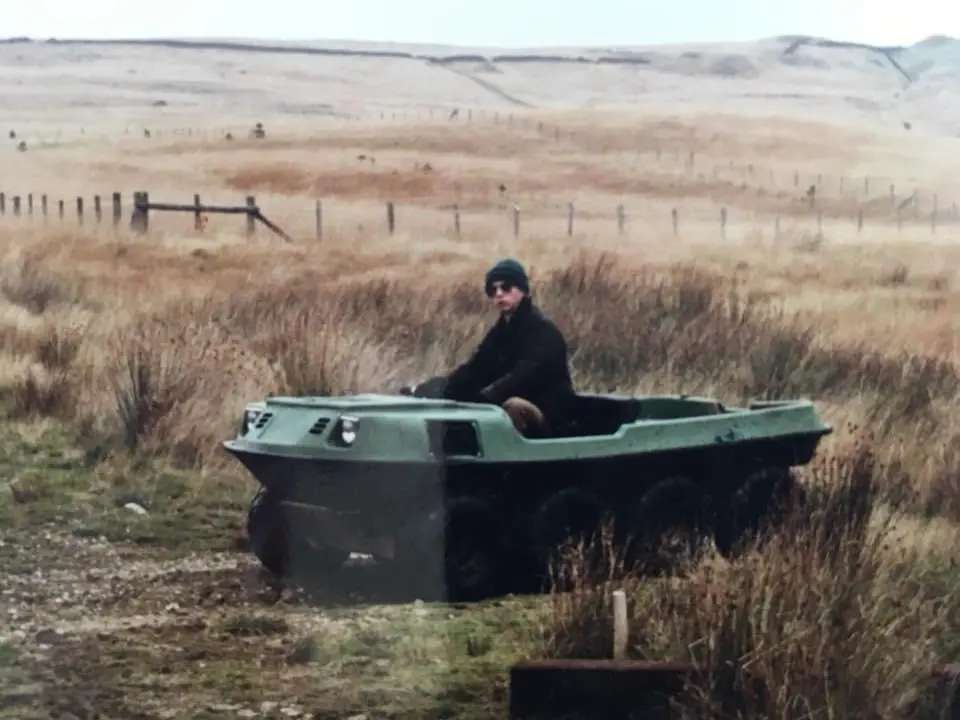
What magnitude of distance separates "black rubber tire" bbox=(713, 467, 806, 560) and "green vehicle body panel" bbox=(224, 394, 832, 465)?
178mm

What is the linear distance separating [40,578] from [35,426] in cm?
270

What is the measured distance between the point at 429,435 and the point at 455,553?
474mm

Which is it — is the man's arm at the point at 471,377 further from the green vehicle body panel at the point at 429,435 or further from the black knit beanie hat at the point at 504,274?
the green vehicle body panel at the point at 429,435

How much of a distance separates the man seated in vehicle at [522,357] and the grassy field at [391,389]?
711mm

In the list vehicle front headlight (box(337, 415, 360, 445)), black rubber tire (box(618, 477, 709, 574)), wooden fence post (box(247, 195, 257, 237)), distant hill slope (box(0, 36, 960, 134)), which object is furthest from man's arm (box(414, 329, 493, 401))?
distant hill slope (box(0, 36, 960, 134))

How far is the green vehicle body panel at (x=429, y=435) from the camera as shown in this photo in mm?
5320

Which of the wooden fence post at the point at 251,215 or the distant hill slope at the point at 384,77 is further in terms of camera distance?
the distant hill slope at the point at 384,77

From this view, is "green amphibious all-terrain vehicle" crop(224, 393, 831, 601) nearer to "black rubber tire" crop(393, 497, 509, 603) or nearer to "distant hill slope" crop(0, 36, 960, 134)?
"black rubber tire" crop(393, 497, 509, 603)

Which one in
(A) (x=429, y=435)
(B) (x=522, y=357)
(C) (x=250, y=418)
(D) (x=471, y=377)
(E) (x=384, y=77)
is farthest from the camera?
(E) (x=384, y=77)

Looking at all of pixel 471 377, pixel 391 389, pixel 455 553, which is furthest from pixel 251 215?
pixel 455 553

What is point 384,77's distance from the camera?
47.6 m

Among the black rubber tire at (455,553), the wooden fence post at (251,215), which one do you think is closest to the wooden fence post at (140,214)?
the wooden fence post at (251,215)

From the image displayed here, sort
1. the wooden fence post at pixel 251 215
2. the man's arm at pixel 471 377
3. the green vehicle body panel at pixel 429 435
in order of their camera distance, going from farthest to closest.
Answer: the wooden fence post at pixel 251 215 < the man's arm at pixel 471 377 < the green vehicle body panel at pixel 429 435

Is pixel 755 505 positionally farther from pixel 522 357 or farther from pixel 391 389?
pixel 391 389
